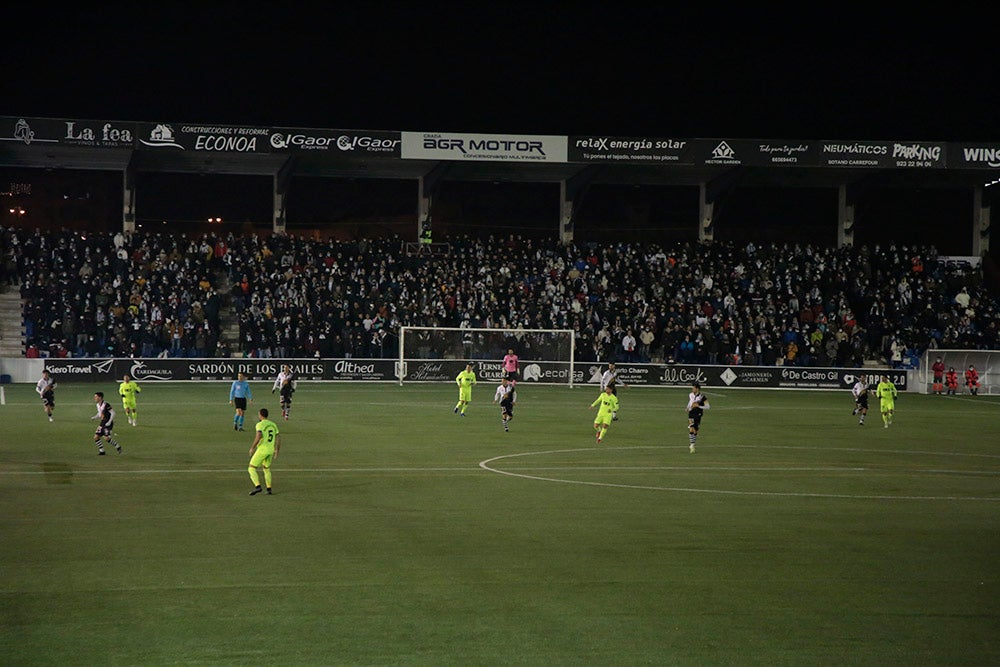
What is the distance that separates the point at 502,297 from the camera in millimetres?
54281

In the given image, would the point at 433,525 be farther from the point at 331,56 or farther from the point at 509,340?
the point at 331,56

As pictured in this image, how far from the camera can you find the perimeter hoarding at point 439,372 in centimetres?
4706

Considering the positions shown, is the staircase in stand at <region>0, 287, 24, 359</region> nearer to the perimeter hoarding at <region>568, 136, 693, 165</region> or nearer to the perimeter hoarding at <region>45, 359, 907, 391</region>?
the perimeter hoarding at <region>45, 359, 907, 391</region>

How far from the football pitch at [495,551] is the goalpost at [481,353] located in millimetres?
19820

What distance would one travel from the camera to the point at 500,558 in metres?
14.8

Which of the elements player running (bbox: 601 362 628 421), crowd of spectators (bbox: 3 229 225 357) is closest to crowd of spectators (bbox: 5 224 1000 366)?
crowd of spectators (bbox: 3 229 225 357)

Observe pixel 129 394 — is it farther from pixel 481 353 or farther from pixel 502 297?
pixel 502 297

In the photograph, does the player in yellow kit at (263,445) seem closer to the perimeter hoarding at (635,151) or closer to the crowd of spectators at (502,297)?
the crowd of spectators at (502,297)

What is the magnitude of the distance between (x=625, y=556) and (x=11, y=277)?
43340 mm

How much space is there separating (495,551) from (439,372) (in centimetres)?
3490

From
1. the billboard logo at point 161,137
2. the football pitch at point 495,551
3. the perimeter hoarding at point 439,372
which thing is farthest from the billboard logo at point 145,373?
the football pitch at point 495,551

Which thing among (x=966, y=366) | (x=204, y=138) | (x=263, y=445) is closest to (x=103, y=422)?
(x=263, y=445)

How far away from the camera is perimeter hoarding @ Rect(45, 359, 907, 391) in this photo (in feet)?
154

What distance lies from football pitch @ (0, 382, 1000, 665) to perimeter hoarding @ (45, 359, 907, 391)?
680 inches
